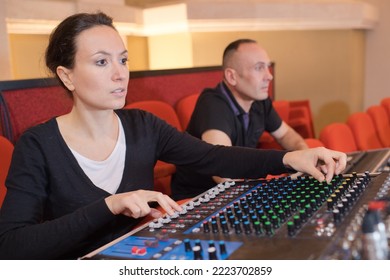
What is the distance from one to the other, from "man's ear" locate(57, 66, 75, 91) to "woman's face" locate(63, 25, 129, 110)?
0.04m

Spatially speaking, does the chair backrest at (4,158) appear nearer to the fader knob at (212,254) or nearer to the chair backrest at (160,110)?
the chair backrest at (160,110)

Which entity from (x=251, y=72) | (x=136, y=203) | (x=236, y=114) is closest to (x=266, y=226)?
(x=136, y=203)

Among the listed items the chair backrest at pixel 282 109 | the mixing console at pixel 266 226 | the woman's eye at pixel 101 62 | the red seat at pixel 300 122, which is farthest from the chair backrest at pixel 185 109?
the mixing console at pixel 266 226

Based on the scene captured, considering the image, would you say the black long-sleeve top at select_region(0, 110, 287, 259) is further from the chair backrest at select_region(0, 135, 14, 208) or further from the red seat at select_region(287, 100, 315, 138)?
the red seat at select_region(287, 100, 315, 138)

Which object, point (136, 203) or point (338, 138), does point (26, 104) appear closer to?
point (136, 203)

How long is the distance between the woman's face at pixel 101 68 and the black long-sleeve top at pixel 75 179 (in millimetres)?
155

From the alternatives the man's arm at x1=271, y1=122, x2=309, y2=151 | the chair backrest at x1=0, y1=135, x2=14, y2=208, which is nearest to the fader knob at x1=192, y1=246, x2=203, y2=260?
the chair backrest at x1=0, y1=135, x2=14, y2=208

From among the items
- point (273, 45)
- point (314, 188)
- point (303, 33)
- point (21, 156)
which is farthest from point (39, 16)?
point (303, 33)

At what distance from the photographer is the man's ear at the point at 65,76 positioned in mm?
1444

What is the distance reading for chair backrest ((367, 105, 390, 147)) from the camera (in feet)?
11.3
